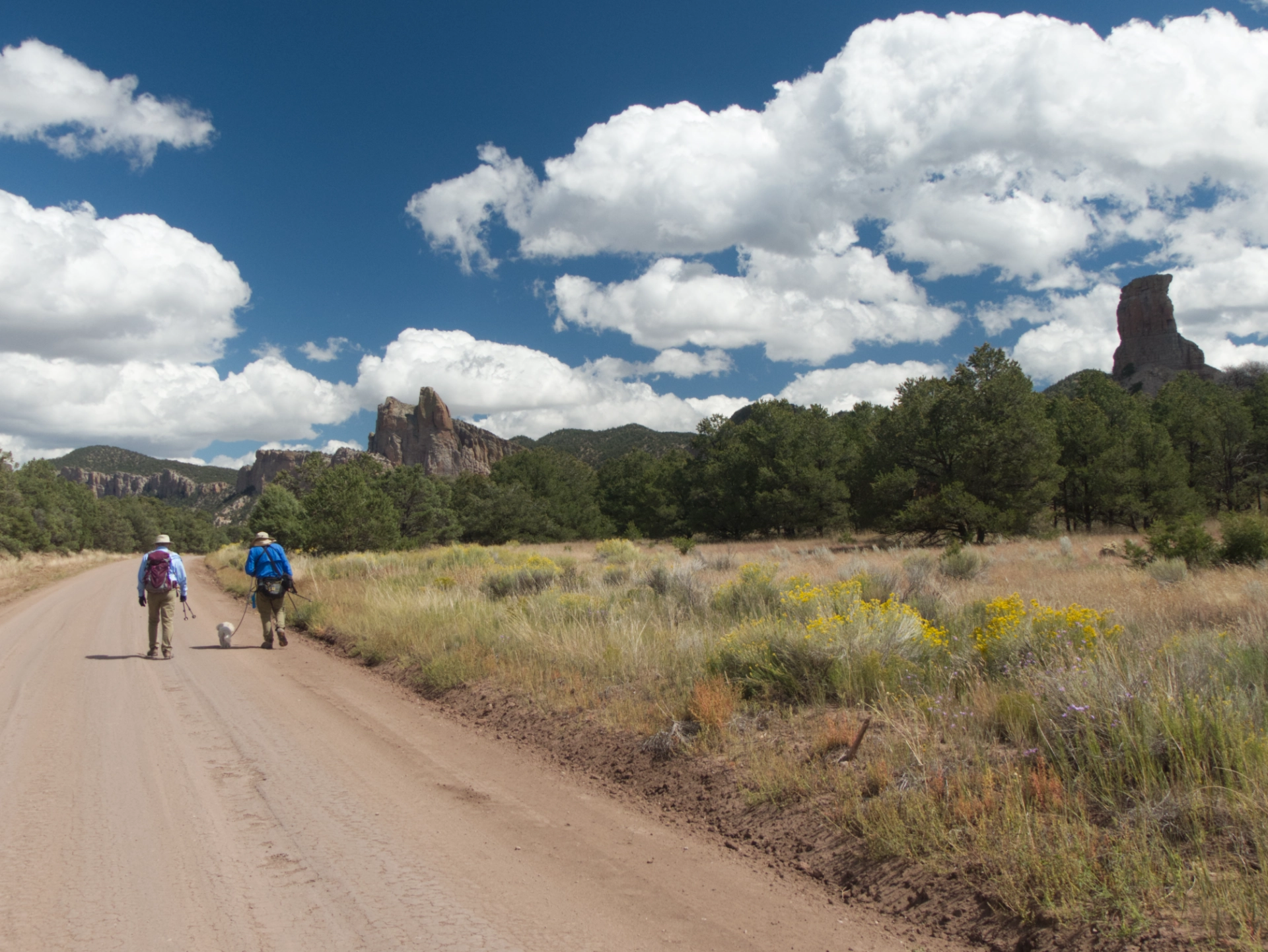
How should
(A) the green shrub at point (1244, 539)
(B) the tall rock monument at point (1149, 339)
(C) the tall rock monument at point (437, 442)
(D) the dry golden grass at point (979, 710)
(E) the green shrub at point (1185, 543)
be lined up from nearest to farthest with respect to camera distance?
1. (D) the dry golden grass at point (979, 710)
2. (A) the green shrub at point (1244, 539)
3. (E) the green shrub at point (1185, 543)
4. (B) the tall rock monument at point (1149, 339)
5. (C) the tall rock monument at point (437, 442)

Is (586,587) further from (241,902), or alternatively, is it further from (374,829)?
(241,902)

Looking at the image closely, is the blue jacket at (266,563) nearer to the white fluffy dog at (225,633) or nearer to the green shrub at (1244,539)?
the white fluffy dog at (225,633)

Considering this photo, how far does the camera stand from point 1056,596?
419 inches

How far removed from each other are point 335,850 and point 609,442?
467 ft

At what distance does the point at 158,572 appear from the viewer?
10.9 metres

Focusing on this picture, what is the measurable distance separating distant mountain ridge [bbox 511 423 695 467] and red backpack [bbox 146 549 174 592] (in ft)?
353

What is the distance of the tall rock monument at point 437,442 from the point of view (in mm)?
189875

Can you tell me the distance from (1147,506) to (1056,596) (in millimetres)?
32931

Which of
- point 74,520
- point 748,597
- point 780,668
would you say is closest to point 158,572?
point 748,597

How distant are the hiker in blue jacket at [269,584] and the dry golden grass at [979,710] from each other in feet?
6.41

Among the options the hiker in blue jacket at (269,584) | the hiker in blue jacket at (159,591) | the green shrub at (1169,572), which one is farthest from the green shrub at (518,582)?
the green shrub at (1169,572)

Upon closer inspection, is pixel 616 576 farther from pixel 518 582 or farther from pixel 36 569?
pixel 36 569

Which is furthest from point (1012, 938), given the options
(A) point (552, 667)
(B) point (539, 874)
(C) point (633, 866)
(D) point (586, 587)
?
(D) point (586, 587)

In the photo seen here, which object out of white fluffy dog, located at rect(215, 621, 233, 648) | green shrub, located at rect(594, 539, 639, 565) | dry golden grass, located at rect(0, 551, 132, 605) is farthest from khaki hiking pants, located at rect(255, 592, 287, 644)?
dry golden grass, located at rect(0, 551, 132, 605)
